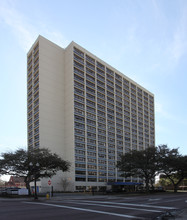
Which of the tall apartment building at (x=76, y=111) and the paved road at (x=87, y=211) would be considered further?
the tall apartment building at (x=76, y=111)

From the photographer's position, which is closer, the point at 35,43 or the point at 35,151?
the point at 35,151

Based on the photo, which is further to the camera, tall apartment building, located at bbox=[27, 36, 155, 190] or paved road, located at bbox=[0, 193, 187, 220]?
tall apartment building, located at bbox=[27, 36, 155, 190]

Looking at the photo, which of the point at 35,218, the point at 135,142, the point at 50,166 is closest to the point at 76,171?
the point at 50,166

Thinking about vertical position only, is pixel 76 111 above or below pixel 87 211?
above

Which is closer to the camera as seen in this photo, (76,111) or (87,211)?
(87,211)

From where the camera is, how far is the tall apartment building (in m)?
84.2

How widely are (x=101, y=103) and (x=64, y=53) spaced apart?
26.3 meters

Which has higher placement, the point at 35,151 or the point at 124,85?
the point at 124,85

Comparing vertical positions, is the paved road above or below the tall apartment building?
below

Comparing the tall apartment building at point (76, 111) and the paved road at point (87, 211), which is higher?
the tall apartment building at point (76, 111)

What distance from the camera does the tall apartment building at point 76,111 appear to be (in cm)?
8419

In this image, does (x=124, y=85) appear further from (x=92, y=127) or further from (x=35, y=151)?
(x=35, y=151)

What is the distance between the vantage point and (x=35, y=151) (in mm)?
47656

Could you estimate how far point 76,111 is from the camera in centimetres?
8869
